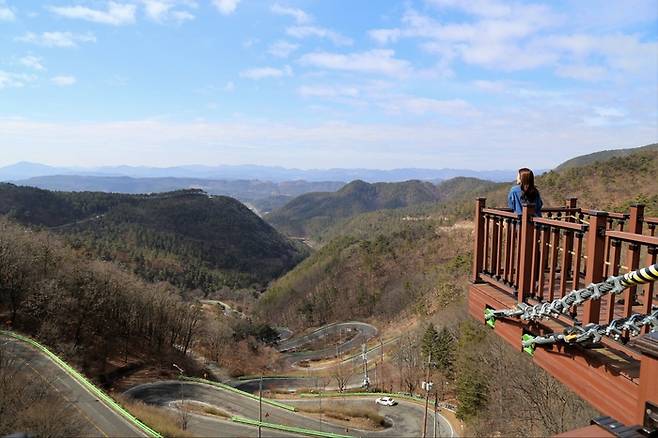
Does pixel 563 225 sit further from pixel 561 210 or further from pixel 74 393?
pixel 74 393

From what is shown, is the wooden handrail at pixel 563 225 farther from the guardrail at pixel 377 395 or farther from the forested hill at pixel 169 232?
the forested hill at pixel 169 232

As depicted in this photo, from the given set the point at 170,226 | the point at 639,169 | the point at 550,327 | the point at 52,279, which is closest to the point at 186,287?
the point at 170,226

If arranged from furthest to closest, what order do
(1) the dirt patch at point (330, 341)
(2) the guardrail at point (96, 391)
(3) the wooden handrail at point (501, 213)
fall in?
1. (1) the dirt patch at point (330, 341)
2. (2) the guardrail at point (96, 391)
3. (3) the wooden handrail at point (501, 213)

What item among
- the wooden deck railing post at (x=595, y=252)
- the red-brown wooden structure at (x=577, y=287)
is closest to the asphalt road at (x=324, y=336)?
the red-brown wooden structure at (x=577, y=287)

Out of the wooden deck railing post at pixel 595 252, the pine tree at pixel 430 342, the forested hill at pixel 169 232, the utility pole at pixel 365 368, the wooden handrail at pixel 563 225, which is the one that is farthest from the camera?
the forested hill at pixel 169 232

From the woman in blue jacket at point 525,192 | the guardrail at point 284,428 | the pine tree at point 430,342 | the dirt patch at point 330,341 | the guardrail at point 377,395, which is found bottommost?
the dirt patch at point 330,341

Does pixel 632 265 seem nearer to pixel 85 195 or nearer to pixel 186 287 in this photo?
pixel 186 287

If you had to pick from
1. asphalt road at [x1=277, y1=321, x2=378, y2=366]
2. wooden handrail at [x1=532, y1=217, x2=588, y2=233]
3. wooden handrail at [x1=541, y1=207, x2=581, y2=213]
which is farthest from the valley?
wooden handrail at [x1=532, y1=217, x2=588, y2=233]
